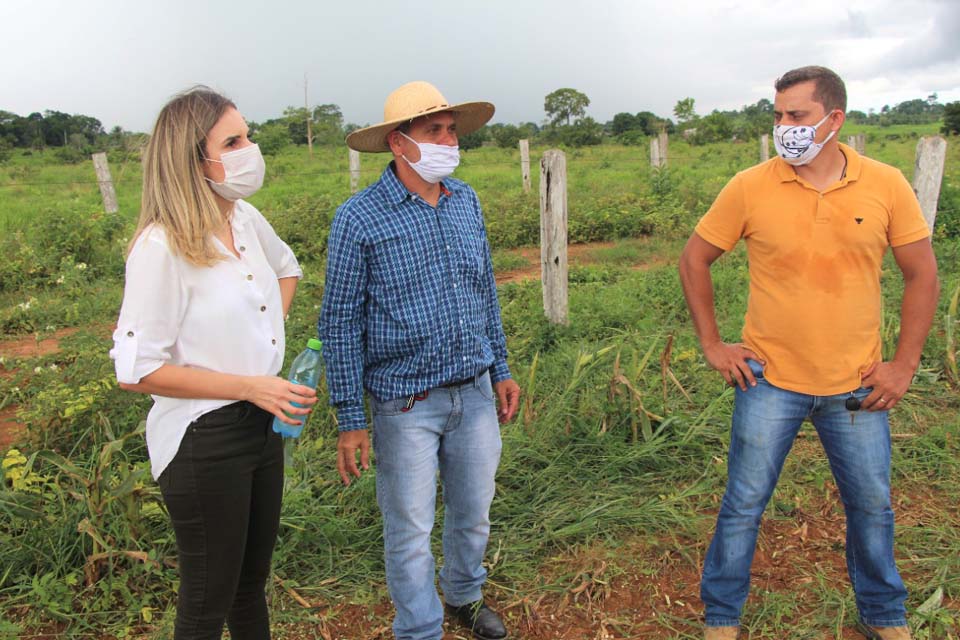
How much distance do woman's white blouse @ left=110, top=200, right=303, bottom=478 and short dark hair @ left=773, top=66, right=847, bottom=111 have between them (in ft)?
5.52

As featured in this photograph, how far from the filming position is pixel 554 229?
5.34m

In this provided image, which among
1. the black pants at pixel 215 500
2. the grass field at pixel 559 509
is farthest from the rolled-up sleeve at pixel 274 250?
the grass field at pixel 559 509

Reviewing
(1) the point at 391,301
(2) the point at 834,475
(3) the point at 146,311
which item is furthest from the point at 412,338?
(2) the point at 834,475

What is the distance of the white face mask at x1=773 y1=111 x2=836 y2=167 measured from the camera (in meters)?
2.21

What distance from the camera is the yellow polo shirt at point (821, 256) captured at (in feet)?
7.23

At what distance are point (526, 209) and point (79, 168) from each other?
54.4ft

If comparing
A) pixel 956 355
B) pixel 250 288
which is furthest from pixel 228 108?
pixel 956 355

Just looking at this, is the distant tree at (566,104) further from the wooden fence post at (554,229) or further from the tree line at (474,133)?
the wooden fence post at (554,229)

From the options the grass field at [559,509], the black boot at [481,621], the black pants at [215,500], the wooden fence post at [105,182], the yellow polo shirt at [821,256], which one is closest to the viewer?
the black pants at [215,500]

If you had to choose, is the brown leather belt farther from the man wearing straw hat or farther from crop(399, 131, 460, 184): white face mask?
crop(399, 131, 460, 184): white face mask

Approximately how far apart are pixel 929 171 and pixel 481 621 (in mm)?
4778

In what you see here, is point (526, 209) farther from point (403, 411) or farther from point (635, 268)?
point (403, 411)

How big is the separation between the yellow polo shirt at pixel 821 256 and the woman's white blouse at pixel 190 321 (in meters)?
1.45

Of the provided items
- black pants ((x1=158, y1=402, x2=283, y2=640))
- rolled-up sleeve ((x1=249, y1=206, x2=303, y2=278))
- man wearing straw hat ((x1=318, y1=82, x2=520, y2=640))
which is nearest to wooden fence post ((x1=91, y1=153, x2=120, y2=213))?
rolled-up sleeve ((x1=249, y1=206, x2=303, y2=278))
